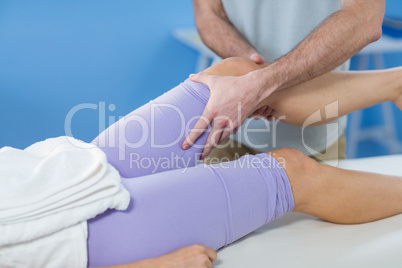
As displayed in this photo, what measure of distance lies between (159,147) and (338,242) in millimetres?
465

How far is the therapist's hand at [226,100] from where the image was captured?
3.88ft

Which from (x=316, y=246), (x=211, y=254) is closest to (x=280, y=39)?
(x=316, y=246)

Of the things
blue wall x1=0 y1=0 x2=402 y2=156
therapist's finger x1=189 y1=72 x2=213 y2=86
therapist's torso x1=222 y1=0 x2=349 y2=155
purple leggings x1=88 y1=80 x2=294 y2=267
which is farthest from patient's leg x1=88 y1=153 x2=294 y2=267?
blue wall x1=0 y1=0 x2=402 y2=156

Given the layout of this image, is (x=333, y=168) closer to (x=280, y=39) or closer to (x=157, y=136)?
(x=157, y=136)

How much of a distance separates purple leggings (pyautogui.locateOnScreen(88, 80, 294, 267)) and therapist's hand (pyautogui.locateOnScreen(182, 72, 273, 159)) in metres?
0.02

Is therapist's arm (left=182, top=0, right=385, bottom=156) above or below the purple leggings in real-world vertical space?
above

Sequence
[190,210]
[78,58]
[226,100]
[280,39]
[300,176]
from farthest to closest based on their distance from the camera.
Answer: [78,58] < [280,39] < [226,100] < [300,176] < [190,210]

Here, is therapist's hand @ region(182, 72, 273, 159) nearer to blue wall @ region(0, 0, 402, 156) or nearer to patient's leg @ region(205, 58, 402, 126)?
patient's leg @ region(205, 58, 402, 126)

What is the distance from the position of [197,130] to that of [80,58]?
1.92 metres

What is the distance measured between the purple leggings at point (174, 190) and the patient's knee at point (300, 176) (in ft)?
0.06

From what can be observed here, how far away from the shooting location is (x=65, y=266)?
2.89 ft

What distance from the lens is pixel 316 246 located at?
3.59 ft

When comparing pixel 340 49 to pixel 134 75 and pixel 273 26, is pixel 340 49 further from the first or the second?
pixel 134 75

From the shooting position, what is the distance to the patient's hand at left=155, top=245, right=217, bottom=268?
911mm
